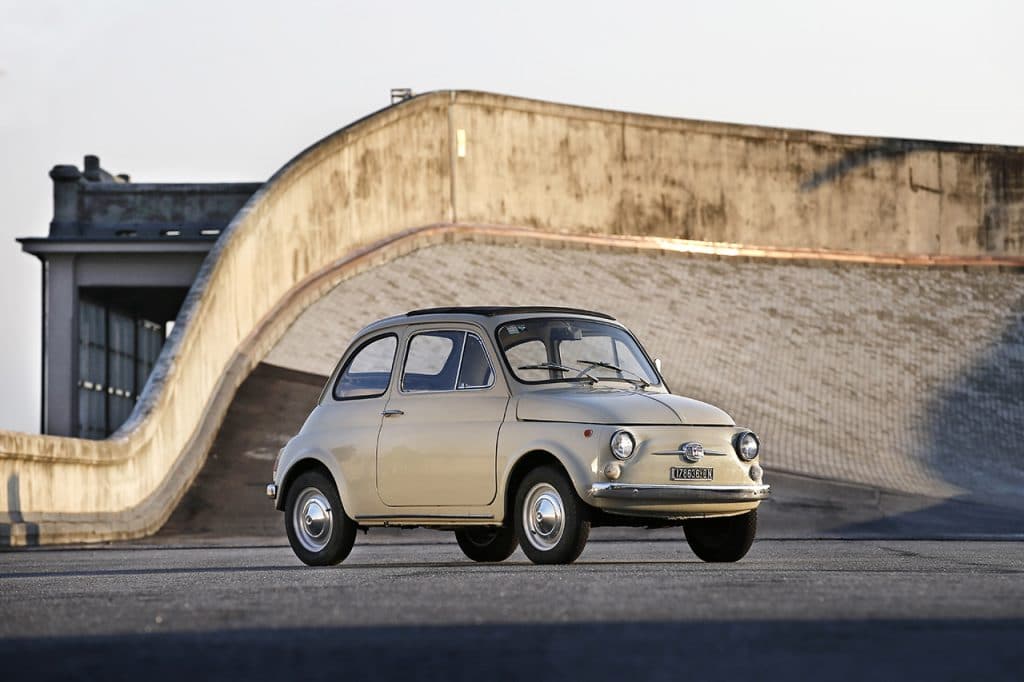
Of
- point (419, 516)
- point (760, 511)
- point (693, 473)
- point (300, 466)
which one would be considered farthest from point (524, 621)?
point (760, 511)

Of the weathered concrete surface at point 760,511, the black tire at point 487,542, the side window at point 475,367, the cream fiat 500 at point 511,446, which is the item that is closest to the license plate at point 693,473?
the cream fiat 500 at point 511,446

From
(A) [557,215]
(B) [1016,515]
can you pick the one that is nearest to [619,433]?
(B) [1016,515]

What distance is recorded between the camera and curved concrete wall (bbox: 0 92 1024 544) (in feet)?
92.3

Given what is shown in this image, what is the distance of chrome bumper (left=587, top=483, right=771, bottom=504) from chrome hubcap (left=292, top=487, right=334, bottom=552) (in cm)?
232

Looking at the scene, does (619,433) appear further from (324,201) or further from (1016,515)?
(324,201)

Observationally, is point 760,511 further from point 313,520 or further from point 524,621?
point 524,621

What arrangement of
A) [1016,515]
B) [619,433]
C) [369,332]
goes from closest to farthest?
[619,433]
[369,332]
[1016,515]

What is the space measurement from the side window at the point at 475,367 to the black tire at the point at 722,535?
1.57 metres

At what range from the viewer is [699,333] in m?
32.2

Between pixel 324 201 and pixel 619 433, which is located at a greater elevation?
pixel 324 201

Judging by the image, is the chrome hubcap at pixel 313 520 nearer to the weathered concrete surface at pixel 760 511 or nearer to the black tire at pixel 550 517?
the black tire at pixel 550 517

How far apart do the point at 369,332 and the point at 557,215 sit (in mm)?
24687

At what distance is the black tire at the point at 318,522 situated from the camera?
41.0 feet

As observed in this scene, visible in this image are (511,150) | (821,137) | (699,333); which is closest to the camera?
(699,333)
